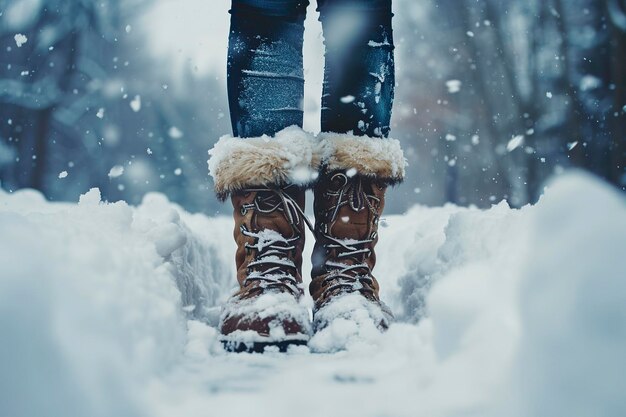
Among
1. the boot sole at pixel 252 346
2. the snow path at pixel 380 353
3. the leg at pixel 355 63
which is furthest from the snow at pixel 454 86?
the snow path at pixel 380 353

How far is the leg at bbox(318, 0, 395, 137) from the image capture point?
5.46 feet

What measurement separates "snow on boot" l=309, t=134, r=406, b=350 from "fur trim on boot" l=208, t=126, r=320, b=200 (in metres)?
0.07

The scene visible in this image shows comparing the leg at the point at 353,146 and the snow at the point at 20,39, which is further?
the snow at the point at 20,39

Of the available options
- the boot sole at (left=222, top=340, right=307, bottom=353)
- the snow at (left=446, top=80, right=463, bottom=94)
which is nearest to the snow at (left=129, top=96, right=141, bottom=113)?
the snow at (left=446, top=80, right=463, bottom=94)

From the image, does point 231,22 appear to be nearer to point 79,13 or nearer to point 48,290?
point 48,290

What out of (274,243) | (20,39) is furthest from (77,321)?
(20,39)

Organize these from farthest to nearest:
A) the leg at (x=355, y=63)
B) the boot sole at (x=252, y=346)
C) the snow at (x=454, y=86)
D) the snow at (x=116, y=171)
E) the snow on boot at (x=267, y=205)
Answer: the snow at (x=454, y=86) < the snow at (x=116, y=171) < the leg at (x=355, y=63) < the snow on boot at (x=267, y=205) < the boot sole at (x=252, y=346)

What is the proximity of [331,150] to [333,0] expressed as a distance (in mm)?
412

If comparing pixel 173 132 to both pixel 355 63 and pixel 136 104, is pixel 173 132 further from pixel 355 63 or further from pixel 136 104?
pixel 355 63

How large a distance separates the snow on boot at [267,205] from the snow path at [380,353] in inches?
13.6

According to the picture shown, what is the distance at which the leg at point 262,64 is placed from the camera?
1.60m

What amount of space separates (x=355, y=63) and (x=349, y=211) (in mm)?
405

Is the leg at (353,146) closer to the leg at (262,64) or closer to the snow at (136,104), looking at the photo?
the leg at (262,64)

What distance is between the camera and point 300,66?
5.54 ft
